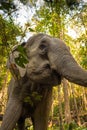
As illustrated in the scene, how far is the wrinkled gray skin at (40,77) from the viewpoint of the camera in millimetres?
3201

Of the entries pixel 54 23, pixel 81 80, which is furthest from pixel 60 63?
pixel 54 23

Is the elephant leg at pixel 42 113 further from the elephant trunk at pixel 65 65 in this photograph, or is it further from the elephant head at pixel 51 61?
the elephant trunk at pixel 65 65

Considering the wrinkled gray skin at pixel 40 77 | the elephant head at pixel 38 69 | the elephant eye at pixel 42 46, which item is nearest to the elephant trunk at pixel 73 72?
the wrinkled gray skin at pixel 40 77

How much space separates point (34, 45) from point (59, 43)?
49 cm

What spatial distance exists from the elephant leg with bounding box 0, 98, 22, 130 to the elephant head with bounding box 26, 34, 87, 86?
0.60 meters

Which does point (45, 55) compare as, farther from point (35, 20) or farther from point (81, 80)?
point (35, 20)

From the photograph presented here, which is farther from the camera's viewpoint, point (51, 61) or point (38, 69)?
point (38, 69)

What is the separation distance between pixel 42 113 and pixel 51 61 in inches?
46.3

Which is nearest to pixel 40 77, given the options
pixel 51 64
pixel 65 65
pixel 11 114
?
pixel 51 64

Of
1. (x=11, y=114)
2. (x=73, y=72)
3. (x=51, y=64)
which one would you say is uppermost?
(x=51, y=64)

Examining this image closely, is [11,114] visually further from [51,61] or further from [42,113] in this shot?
[51,61]

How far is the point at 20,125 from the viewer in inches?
183

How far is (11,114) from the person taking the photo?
13.3 feet

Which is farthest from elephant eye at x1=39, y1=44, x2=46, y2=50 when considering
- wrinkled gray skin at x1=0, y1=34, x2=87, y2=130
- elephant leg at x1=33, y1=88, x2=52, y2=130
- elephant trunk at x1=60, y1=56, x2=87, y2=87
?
elephant leg at x1=33, y1=88, x2=52, y2=130
